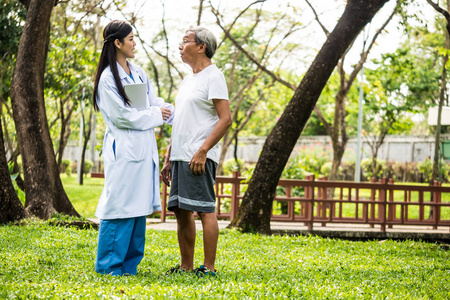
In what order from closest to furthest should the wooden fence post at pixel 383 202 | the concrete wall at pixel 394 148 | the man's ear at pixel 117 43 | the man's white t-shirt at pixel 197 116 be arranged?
the man's white t-shirt at pixel 197 116, the man's ear at pixel 117 43, the wooden fence post at pixel 383 202, the concrete wall at pixel 394 148

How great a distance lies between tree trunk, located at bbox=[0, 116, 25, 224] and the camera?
25.0 feet

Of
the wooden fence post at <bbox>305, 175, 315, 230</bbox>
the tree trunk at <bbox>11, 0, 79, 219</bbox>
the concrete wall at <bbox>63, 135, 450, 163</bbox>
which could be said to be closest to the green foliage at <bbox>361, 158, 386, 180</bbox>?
the concrete wall at <bbox>63, 135, 450, 163</bbox>

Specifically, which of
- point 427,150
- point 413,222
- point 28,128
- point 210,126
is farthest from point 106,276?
point 427,150

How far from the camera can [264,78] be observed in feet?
82.8

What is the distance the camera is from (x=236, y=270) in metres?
5.04

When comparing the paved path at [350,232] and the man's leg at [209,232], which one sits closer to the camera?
the man's leg at [209,232]

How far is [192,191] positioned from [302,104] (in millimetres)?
4406

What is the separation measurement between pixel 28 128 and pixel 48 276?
4.63 metres

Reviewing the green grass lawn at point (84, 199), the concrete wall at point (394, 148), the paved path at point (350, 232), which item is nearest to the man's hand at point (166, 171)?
the paved path at point (350, 232)

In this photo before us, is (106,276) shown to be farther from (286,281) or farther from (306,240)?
(306,240)

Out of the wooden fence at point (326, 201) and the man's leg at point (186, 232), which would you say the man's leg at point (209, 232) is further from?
the wooden fence at point (326, 201)

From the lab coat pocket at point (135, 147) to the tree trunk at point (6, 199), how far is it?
385 cm

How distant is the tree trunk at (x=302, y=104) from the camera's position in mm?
8430

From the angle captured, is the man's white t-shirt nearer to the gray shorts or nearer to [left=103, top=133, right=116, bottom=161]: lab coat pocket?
the gray shorts
